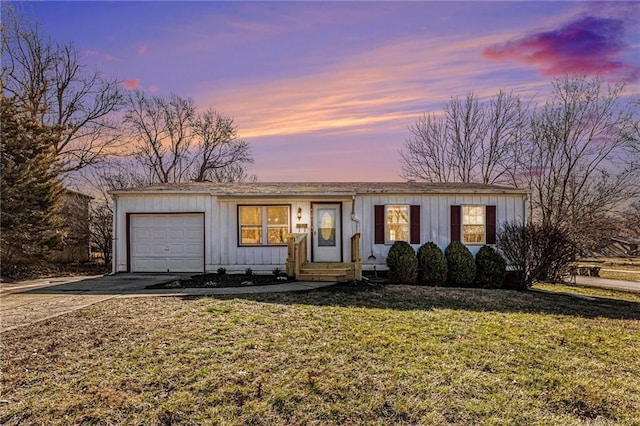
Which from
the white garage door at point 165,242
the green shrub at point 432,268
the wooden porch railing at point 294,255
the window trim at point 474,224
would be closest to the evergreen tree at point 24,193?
the white garage door at point 165,242

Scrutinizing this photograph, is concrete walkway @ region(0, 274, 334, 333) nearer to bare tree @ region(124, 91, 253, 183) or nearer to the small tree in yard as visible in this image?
the small tree in yard

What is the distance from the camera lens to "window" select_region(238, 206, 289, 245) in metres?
13.3

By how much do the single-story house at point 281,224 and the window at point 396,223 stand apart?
3cm

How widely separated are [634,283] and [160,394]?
62.2 feet

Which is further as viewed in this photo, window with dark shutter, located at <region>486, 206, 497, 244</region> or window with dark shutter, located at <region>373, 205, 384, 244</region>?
window with dark shutter, located at <region>486, 206, 497, 244</region>

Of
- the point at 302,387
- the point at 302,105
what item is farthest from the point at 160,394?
the point at 302,105

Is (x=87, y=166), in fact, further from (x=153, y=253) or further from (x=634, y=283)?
(x=634, y=283)

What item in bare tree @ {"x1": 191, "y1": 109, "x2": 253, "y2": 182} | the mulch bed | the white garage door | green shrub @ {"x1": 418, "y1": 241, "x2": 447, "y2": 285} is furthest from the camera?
bare tree @ {"x1": 191, "y1": 109, "x2": 253, "y2": 182}

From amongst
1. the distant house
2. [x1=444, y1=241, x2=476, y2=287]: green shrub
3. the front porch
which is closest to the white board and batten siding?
[x1=444, y1=241, x2=476, y2=287]: green shrub

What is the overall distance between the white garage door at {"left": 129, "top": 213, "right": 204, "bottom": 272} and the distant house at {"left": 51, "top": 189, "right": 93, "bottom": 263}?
668 centimetres

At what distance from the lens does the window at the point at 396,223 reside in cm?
1328

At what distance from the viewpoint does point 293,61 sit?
12633 millimetres

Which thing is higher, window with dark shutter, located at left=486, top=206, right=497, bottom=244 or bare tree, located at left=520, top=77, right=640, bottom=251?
bare tree, located at left=520, top=77, right=640, bottom=251

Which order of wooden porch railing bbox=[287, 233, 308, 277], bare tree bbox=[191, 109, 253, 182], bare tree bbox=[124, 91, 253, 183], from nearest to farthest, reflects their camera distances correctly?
wooden porch railing bbox=[287, 233, 308, 277] < bare tree bbox=[124, 91, 253, 183] < bare tree bbox=[191, 109, 253, 182]
